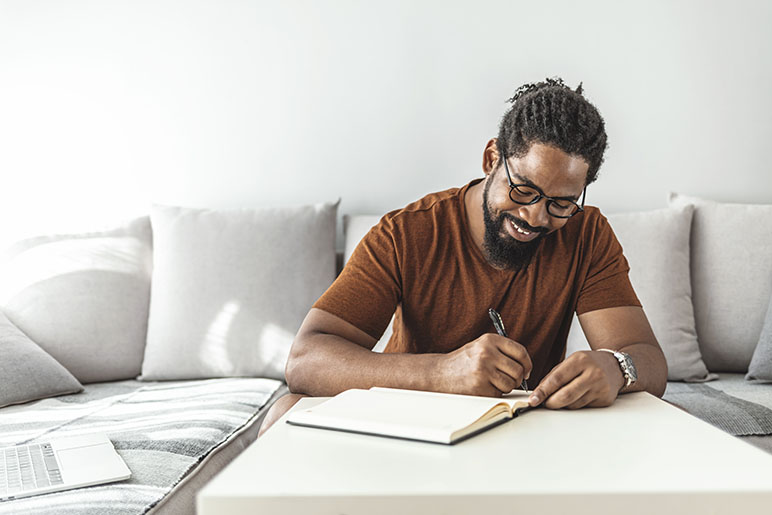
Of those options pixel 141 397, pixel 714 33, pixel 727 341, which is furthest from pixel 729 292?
pixel 141 397

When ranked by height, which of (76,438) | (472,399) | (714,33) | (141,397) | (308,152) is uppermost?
(714,33)

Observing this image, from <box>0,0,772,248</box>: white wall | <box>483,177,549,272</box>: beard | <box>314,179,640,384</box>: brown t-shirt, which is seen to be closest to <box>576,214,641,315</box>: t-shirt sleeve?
<box>314,179,640,384</box>: brown t-shirt

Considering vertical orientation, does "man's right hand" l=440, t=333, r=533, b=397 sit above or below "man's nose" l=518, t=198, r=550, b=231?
below

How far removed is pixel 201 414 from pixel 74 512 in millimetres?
616

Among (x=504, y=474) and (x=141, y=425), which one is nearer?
(x=504, y=474)

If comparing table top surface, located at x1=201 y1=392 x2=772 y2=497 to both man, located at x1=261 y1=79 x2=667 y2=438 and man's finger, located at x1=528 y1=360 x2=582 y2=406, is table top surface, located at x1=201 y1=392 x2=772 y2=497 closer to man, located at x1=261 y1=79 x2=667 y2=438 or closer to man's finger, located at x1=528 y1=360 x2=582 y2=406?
man's finger, located at x1=528 y1=360 x2=582 y2=406

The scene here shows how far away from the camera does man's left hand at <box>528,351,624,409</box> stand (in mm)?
983

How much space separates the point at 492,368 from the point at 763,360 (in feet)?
4.42

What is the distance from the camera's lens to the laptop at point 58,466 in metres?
1.12

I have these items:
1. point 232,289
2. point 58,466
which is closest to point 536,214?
point 58,466

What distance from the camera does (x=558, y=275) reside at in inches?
59.2

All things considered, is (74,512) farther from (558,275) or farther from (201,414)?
(558,275)

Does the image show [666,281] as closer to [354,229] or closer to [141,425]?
[354,229]

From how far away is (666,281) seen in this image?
7.12 ft
